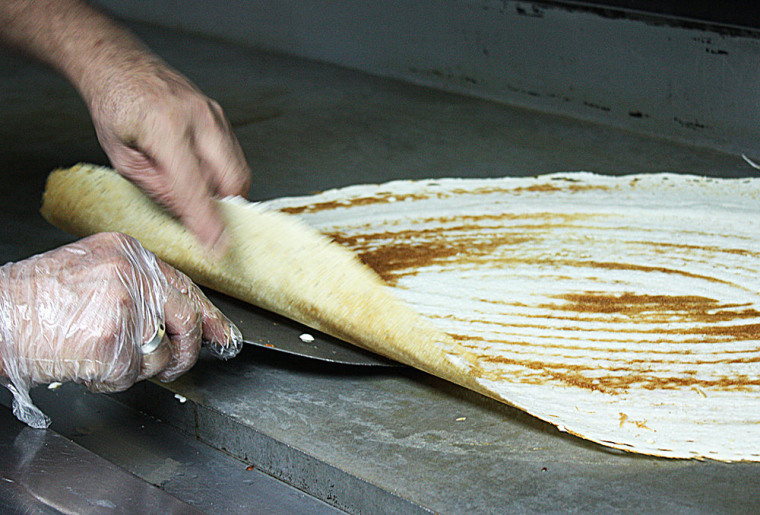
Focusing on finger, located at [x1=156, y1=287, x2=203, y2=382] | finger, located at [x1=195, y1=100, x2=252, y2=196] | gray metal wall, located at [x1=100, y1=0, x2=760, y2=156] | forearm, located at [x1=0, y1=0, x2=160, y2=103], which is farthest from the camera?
gray metal wall, located at [x1=100, y1=0, x2=760, y2=156]

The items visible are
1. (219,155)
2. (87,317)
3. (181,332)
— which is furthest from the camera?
(219,155)

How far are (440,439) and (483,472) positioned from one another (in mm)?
98

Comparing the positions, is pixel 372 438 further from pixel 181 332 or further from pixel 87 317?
pixel 87 317

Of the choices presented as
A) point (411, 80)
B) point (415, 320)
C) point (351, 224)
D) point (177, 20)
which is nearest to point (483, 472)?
point (415, 320)

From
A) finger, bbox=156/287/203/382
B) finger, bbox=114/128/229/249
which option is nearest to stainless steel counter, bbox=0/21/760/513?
finger, bbox=156/287/203/382

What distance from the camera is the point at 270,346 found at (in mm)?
1445

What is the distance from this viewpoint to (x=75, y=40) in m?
1.57

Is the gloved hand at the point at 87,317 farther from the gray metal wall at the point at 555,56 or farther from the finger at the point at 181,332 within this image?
the gray metal wall at the point at 555,56

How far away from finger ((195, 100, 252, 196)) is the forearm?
182 mm

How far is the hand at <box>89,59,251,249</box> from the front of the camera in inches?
53.8

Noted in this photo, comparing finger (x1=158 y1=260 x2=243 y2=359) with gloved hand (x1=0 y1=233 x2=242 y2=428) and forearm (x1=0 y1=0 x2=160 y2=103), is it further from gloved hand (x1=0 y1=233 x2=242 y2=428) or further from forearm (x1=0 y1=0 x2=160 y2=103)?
forearm (x1=0 y1=0 x2=160 y2=103)

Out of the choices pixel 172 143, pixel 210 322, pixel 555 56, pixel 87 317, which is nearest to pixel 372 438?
pixel 210 322

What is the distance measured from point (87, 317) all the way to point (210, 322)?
0.22 meters

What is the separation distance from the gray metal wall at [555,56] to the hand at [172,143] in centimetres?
178
